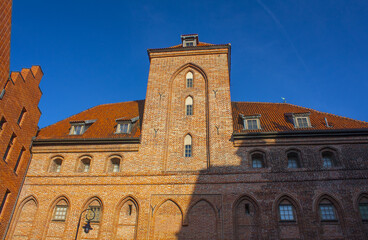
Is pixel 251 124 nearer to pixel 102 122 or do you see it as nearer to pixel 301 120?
pixel 301 120

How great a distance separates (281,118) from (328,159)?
13.8 feet

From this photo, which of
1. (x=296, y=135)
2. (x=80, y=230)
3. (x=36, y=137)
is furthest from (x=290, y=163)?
(x=36, y=137)

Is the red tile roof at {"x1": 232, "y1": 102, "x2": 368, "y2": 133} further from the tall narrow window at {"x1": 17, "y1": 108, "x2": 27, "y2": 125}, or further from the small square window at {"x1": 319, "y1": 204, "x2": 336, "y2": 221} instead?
the tall narrow window at {"x1": 17, "y1": 108, "x2": 27, "y2": 125}

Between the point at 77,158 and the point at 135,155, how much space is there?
11.7 feet

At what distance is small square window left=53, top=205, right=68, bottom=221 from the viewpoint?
1814 cm

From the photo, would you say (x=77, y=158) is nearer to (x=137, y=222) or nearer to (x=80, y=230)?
(x=80, y=230)

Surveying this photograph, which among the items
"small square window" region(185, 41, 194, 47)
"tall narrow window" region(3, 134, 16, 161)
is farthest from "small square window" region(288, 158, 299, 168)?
"tall narrow window" region(3, 134, 16, 161)

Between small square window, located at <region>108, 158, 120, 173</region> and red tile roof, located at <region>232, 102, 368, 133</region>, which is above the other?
red tile roof, located at <region>232, 102, 368, 133</region>

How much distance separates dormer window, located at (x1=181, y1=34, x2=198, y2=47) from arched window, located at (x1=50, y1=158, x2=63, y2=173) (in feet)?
41.4

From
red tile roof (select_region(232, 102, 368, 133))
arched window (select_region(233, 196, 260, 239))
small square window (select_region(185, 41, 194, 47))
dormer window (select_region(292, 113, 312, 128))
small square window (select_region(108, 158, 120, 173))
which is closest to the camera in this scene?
arched window (select_region(233, 196, 260, 239))

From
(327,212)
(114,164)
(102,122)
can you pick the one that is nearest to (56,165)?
(114,164)

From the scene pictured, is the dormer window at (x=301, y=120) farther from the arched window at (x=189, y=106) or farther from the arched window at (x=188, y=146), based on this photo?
the arched window at (x=188, y=146)

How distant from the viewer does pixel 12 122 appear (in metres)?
18.7

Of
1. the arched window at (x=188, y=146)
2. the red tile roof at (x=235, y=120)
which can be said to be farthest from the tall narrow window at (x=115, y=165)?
the arched window at (x=188, y=146)
